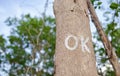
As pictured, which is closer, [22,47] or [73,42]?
[73,42]

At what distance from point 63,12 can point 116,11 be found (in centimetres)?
184

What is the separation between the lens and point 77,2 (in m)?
2.02

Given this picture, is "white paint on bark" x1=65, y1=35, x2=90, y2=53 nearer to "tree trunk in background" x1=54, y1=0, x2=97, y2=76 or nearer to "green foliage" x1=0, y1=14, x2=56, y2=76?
"tree trunk in background" x1=54, y1=0, x2=97, y2=76

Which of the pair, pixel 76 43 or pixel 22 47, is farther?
pixel 22 47

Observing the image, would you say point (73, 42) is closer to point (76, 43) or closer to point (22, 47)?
point (76, 43)

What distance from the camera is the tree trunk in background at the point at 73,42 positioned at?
1705mm

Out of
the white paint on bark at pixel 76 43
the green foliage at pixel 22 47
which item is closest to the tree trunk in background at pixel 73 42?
the white paint on bark at pixel 76 43

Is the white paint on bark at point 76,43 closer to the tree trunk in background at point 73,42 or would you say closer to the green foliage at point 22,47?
the tree trunk in background at point 73,42

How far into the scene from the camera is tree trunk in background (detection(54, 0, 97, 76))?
5.59ft

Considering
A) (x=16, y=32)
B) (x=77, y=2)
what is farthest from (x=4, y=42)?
(x=77, y=2)

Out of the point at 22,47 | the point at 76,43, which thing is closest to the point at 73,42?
the point at 76,43

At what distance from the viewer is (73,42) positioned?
5.87 feet

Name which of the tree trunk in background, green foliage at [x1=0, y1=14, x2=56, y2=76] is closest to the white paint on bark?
the tree trunk in background

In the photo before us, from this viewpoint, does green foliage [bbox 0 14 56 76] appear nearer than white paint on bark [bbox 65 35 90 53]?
No
